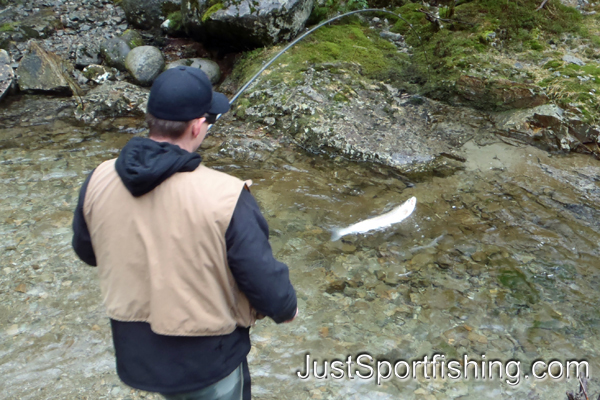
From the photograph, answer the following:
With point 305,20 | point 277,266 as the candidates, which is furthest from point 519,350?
point 305,20

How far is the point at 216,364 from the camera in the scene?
1833 millimetres

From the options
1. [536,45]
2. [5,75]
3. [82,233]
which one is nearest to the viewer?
[82,233]

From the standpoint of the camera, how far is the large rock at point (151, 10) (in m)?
9.02

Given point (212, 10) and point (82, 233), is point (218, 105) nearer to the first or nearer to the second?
point (82, 233)

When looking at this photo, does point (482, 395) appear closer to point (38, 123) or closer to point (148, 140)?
point (148, 140)

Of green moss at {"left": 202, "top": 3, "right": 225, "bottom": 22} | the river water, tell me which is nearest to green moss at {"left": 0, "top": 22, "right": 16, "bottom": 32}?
the river water

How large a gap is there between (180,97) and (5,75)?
294 inches

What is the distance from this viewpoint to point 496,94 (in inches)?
246

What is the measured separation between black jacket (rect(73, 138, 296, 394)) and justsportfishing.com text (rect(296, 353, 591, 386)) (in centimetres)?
146

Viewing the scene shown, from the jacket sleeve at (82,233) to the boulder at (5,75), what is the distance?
22.4 ft

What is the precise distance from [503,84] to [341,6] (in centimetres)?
341

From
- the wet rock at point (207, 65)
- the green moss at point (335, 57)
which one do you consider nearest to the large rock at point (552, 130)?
the green moss at point (335, 57)

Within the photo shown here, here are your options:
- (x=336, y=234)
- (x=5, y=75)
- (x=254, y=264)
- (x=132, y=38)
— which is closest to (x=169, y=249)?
(x=254, y=264)

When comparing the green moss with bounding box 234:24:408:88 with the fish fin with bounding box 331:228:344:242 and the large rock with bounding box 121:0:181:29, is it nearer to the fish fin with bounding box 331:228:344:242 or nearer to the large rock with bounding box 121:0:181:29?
the large rock with bounding box 121:0:181:29
